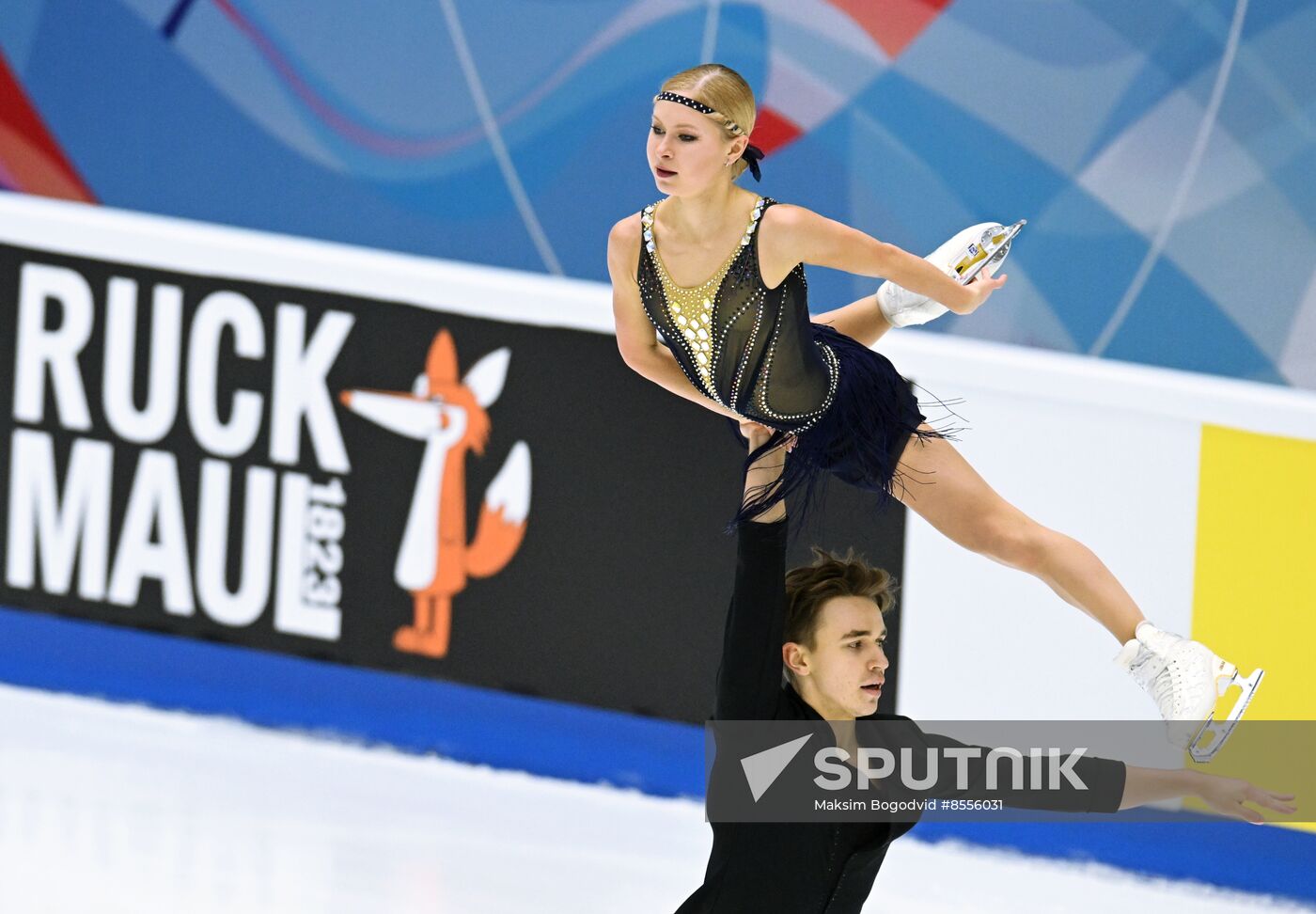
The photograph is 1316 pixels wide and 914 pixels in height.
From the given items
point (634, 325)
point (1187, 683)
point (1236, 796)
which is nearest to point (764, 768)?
point (1236, 796)

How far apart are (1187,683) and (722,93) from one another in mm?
1126

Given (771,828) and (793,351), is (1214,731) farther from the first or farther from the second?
(793,351)

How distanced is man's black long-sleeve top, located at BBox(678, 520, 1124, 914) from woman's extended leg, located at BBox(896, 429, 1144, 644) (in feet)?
1.64

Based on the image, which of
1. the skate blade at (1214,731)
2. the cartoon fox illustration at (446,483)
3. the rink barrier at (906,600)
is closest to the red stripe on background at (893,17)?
the rink barrier at (906,600)

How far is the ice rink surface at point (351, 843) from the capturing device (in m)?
4.27

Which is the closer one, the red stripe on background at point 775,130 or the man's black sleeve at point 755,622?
the man's black sleeve at point 755,622

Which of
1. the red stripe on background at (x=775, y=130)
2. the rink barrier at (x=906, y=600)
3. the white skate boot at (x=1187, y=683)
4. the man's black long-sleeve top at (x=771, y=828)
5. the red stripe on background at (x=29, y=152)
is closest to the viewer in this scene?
the man's black long-sleeve top at (x=771, y=828)

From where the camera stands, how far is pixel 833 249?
9.48ft

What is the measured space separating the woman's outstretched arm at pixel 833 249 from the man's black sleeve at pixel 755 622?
0.59 metres

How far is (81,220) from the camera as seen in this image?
5.25 metres

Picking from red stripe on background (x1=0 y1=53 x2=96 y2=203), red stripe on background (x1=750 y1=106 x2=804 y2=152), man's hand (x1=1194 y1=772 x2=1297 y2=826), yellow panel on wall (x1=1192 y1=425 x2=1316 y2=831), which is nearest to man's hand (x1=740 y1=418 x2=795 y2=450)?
man's hand (x1=1194 y1=772 x2=1297 y2=826)

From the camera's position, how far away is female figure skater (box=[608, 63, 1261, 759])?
2.79m

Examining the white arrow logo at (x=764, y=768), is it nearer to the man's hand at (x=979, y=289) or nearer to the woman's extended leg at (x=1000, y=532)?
the woman's extended leg at (x=1000, y=532)

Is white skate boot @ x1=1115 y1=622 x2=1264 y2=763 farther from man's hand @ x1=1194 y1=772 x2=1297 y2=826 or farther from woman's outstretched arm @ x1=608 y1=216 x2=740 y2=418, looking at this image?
woman's outstretched arm @ x1=608 y1=216 x2=740 y2=418
